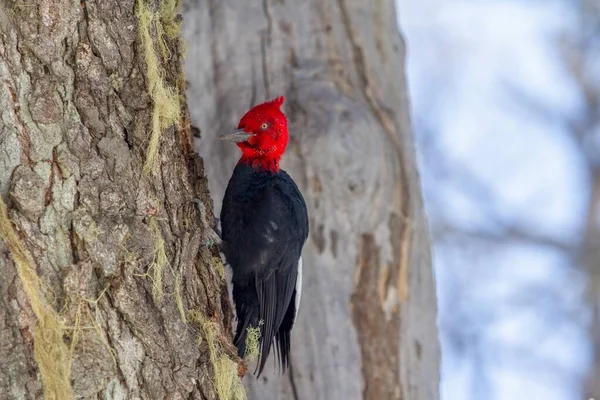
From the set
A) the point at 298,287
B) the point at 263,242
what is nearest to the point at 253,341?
the point at 298,287

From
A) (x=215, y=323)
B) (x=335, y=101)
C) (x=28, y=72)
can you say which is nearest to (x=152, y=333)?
(x=215, y=323)

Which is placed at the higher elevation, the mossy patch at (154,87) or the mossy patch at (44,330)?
the mossy patch at (154,87)

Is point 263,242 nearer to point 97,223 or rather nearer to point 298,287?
point 298,287

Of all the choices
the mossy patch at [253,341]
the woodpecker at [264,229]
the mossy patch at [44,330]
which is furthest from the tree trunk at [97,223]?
the woodpecker at [264,229]

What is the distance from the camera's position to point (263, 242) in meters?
3.38

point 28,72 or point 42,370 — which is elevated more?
point 28,72

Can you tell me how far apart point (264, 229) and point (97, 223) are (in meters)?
1.26

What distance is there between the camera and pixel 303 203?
10.8 ft

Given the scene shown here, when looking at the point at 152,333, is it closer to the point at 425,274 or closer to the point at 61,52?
the point at 61,52

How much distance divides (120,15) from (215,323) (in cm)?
96

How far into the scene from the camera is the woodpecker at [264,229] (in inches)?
130

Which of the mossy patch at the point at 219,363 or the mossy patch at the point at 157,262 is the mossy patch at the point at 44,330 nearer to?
the mossy patch at the point at 157,262

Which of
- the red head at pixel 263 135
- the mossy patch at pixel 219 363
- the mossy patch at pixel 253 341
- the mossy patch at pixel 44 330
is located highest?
the red head at pixel 263 135

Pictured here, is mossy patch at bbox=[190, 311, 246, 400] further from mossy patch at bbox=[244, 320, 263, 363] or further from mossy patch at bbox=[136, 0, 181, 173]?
mossy patch at bbox=[244, 320, 263, 363]
